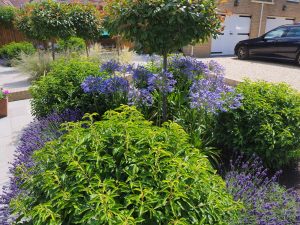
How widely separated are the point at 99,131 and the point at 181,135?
663 millimetres

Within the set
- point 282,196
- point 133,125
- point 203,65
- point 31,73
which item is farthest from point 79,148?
point 31,73

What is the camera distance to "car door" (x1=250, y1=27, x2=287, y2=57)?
42.5ft

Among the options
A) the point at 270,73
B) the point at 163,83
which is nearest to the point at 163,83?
the point at 163,83

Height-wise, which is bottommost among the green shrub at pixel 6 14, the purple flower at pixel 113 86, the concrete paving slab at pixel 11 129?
the concrete paving slab at pixel 11 129

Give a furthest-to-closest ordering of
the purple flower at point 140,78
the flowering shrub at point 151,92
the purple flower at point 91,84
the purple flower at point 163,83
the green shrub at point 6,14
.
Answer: the green shrub at point 6,14 → the purple flower at point 140,78 → the purple flower at point 91,84 → the purple flower at point 163,83 → the flowering shrub at point 151,92

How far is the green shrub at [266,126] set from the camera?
3.38 m

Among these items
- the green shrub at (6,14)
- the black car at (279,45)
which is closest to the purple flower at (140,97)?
the black car at (279,45)

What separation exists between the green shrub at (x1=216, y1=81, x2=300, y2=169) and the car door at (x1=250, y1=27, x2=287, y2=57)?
10159mm

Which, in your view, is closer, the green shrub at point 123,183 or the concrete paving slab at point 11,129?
the green shrub at point 123,183

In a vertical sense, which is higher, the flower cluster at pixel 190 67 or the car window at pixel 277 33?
the car window at pixel 277 33

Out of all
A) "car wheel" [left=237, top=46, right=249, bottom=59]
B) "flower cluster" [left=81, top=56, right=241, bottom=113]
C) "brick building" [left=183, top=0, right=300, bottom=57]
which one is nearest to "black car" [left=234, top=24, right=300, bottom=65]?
"car wheel" [left=237, top=46, right=249, bottom=59]

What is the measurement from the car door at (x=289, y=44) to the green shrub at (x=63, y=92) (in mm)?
9958

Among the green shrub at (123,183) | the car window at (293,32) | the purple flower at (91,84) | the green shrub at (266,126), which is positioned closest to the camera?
the green shrub at (123,183)

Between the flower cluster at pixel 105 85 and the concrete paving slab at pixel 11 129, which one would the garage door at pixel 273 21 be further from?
the flower cluster at pixel 105 85
